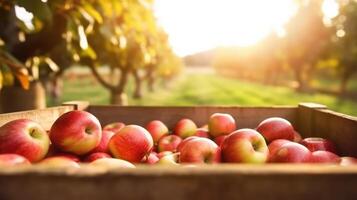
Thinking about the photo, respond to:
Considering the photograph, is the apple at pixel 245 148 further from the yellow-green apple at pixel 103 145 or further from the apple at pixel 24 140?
the apple at pixel 24 140

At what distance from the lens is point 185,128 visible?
114 inches

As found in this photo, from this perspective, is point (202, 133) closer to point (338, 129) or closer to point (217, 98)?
point (338, 129)

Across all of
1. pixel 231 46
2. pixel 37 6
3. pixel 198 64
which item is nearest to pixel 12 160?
pixel 37 6

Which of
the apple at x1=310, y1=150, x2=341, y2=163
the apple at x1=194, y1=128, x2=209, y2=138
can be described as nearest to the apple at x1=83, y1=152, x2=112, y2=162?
the apple at x1=194, y1=128, x2=209, y2=138

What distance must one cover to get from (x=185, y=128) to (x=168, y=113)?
33 cm

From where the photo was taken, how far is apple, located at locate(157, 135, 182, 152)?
2.56 metres

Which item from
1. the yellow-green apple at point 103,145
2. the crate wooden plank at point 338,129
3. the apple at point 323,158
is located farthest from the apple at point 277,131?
the yellow-green apple at point 103,145

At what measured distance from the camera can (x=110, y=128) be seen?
8.99 feet

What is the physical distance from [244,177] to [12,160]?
3.10ft

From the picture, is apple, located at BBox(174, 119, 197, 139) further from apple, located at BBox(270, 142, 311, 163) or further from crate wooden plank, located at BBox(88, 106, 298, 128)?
apple, located at BBox(270, 142, 311, 163)

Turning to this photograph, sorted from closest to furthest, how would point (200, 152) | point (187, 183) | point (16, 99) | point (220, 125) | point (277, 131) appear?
point (187, 183) → point (200, 152) → point (277, 131) → point (220, 125) → point (16, 99)

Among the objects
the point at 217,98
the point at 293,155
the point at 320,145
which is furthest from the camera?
the point at 217,98

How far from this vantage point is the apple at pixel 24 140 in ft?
5.93

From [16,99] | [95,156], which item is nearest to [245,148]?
[95,156]
